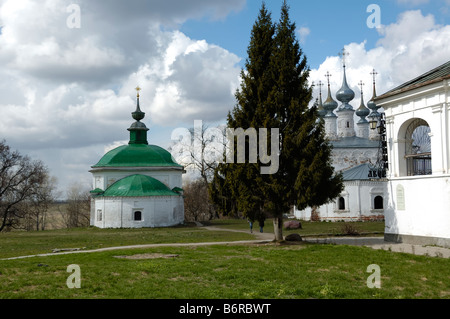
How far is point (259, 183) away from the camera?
748 inches

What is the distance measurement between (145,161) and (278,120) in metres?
28.4

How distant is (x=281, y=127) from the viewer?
19.7 m

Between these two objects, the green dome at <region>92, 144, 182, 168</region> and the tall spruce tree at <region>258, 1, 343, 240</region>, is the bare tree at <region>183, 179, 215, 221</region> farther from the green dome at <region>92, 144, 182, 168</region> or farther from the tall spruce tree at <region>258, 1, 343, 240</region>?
the tall spruce tree at <region>258, 1, 343, 240</region>

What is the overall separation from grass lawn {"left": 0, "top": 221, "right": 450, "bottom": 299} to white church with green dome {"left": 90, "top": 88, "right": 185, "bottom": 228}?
946 inches

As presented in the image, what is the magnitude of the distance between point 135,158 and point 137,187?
5269 mm

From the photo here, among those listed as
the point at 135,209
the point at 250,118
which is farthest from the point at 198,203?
the point at 250,118

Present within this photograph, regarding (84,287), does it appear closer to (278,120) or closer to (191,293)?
(191,293)

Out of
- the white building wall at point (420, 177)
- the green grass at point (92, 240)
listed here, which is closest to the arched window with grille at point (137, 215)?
the green grass at point (92, 240)

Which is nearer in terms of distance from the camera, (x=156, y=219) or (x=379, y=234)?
(x=379, y=234)

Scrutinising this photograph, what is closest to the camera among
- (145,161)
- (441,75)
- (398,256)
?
(398,256)

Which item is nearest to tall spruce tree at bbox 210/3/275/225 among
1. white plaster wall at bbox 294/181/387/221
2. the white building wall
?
the white building wall

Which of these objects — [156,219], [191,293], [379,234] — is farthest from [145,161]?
[191,293]

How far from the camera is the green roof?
41.0m

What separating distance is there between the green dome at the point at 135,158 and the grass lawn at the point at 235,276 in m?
29.0
